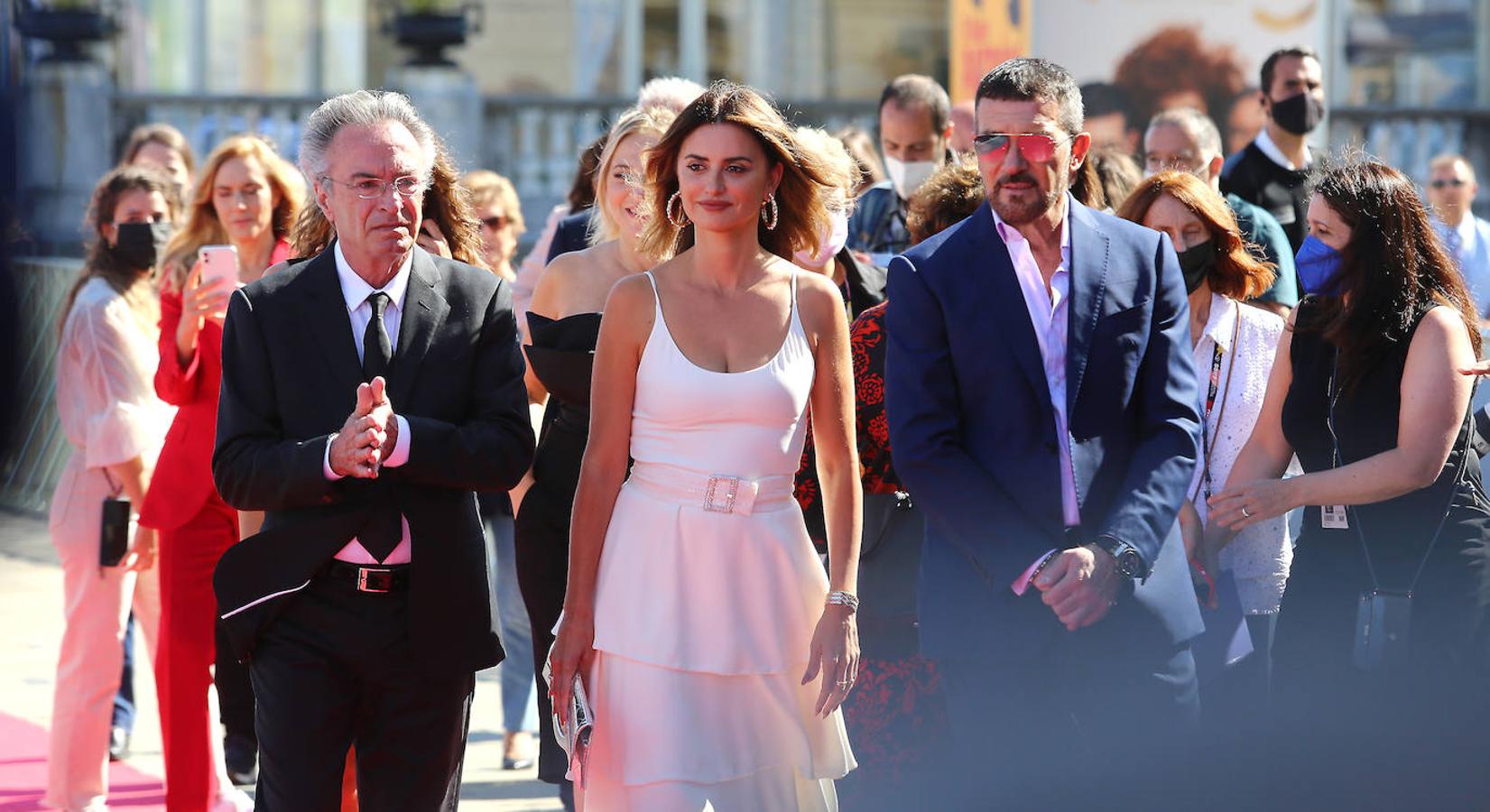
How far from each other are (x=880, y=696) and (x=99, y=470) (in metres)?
2.67

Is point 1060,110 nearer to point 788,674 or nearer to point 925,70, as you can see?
point 788,674

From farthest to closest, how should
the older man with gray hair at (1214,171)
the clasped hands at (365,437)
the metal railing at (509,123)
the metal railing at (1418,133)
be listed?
the metal railing at (509,123) → the metal railing at (1418,133) → the older man with gray hair at (1214,171) → the clasped hands at (365,437)

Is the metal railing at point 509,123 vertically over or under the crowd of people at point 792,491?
over

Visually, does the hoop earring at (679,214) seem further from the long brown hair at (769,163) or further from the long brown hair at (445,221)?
the long brown hair at (445,221)

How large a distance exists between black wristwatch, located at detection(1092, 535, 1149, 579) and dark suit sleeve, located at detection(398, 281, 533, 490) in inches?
46.3

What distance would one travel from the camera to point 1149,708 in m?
3.79

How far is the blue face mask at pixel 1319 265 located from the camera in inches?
180

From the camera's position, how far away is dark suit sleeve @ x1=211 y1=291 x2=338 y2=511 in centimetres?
351

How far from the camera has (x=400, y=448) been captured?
139 inches

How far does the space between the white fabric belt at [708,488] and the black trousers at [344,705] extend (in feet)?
1.86

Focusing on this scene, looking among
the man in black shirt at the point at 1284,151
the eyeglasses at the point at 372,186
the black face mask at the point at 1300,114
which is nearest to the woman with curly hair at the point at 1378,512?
the eyeglasses at the point at 372,186

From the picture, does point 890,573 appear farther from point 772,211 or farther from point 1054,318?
point 772,211

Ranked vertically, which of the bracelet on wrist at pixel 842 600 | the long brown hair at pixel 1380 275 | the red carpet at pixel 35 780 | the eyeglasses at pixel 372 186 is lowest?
the red carpet at pixel 35 780

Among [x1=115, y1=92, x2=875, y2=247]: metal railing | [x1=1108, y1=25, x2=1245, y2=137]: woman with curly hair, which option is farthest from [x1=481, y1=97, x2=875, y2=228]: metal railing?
[x1=1108, y1=25, x2=1245, y2=137]: woman with curly hair
